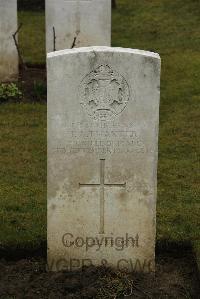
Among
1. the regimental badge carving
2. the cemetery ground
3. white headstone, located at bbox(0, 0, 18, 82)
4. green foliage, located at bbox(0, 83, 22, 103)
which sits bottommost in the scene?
the cemetery ground

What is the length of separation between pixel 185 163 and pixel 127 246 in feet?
9.86

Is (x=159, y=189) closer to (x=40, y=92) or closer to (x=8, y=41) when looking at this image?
(x=40, y=92)

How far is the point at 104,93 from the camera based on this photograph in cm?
538

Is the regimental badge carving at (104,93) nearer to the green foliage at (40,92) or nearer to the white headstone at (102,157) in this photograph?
the white headstone at (102,157)

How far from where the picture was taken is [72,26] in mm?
11961

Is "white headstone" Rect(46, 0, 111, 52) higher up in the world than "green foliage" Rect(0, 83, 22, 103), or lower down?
higher up

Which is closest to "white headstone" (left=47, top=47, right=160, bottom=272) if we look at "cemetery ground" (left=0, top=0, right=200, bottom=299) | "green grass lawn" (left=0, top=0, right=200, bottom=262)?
"cemetery ground" (left=0, top=0, right=200, bottom=299)

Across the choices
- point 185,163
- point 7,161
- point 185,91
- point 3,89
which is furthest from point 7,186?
point 185,91

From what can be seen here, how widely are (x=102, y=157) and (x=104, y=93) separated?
0.48m

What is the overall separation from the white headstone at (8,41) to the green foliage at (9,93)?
0.87 metres

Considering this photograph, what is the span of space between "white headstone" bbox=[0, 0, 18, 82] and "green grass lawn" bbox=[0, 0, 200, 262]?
4.60 ft

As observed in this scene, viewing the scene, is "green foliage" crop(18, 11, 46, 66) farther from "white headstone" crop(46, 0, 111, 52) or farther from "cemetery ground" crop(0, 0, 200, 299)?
"white headstone" crop(46, 0, 111, 52)

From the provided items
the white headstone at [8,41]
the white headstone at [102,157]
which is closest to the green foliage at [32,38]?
the white headstone at [8,41]

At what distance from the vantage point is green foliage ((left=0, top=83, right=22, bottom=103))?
1098cm
